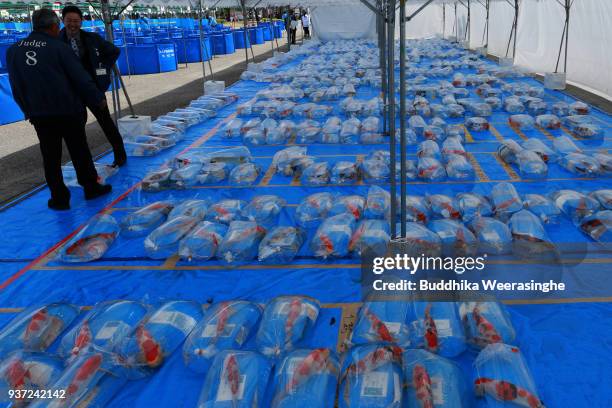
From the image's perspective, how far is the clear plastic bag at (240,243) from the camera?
4223 mm

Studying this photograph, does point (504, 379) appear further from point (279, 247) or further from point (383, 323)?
point (279, 247)

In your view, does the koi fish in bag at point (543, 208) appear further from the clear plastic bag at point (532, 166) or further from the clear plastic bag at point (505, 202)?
the clear plastic bag at point (532, 166)

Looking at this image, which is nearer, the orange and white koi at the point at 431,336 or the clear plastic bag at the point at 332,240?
the orange and white koi at the point at 431,336

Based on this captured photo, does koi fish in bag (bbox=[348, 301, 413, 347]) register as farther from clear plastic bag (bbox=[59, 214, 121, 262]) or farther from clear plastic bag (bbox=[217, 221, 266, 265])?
clear plastic bag (bbox=[59, 214, 121, 262])

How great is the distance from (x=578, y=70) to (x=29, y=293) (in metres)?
13.1

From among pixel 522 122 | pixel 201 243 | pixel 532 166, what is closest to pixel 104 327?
pixel 201 243

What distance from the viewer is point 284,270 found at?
4.08 metres

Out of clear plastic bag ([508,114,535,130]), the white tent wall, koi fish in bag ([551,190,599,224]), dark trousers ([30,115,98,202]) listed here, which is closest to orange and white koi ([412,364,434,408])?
koi fish in bag ([551,190,599,224])

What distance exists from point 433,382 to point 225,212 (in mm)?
2965

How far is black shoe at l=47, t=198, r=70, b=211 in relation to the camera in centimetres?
552

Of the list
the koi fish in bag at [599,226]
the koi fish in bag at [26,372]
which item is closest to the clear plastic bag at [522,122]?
the koi fish in bag at [599,226]

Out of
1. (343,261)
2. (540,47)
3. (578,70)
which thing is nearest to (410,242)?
(343,261)

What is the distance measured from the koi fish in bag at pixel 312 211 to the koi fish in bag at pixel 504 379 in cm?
231

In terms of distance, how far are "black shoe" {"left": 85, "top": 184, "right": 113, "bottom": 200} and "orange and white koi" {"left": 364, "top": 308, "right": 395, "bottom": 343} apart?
4.10m
